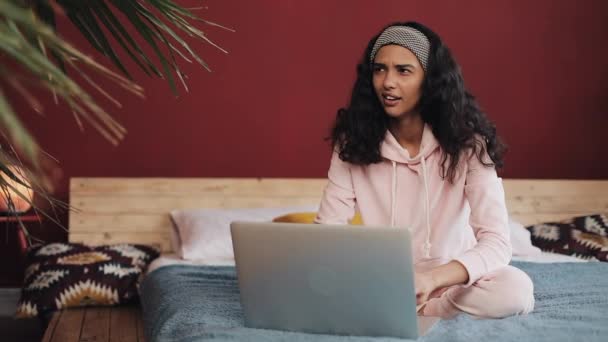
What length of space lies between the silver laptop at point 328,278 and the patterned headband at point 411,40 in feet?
2.59

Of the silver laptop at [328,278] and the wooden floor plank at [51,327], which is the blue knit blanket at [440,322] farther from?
the wooden floor plank at [51,327]

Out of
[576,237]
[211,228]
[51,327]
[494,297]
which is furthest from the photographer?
[576,237]

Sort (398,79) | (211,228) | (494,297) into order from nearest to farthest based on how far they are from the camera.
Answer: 1. (494,297)
2. (398,79)
3. (211,228)

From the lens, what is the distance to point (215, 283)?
2.62m

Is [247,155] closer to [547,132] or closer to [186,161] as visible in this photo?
[186,161]

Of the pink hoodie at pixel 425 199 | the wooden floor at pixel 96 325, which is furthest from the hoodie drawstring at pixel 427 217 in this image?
the wooden floor at pixel 96 325

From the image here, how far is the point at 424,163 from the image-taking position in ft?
7.39

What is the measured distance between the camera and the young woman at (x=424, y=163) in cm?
209

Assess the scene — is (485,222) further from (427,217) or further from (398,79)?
(398,79)

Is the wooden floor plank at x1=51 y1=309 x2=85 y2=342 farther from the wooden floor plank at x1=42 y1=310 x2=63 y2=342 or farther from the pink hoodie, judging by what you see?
the pink hoodie

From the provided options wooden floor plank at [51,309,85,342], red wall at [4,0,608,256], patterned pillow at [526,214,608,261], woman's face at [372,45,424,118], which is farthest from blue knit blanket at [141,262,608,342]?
red wall at [4,0,608,256]

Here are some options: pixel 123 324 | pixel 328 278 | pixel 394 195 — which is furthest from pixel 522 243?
pixel 328 278

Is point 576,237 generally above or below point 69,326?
above

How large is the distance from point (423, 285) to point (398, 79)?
0.65 meters
